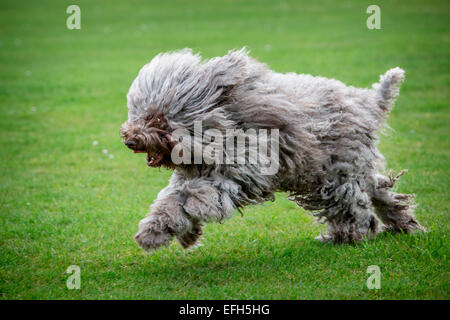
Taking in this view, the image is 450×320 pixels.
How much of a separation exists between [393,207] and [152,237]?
296 cm

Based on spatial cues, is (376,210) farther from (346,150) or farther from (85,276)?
(85,276)

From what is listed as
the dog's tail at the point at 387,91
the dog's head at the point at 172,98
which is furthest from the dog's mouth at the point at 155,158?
the dog's tail at the point at 387,91

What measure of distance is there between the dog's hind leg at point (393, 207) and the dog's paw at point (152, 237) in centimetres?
260

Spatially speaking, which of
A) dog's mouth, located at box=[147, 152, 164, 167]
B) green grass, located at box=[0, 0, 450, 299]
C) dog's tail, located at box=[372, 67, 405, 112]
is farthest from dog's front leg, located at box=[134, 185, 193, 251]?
dog's tail, located at box=[372, 67, 405, 112]

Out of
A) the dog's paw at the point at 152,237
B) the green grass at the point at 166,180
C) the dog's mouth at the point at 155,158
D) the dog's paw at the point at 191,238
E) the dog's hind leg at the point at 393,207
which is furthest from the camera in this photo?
the dog's hind leg at the point at 393,207

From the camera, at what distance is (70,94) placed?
47.7ft

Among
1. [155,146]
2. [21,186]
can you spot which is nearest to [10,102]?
[21,186]

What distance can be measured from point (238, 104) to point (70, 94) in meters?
9.85

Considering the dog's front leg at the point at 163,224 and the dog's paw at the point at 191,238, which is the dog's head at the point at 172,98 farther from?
the dog's paw at the point at 191,238

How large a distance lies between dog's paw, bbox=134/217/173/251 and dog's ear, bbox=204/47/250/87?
1.37 metres

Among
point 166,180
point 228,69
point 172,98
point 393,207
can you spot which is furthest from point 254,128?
point 166,180

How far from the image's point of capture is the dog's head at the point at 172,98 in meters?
5.23

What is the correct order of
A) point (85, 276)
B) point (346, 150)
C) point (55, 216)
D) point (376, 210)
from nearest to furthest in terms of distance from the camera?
point (85, 276) → point (346, 150) → point (376, 210) → point (55, 216)

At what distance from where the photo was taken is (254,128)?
550cm
